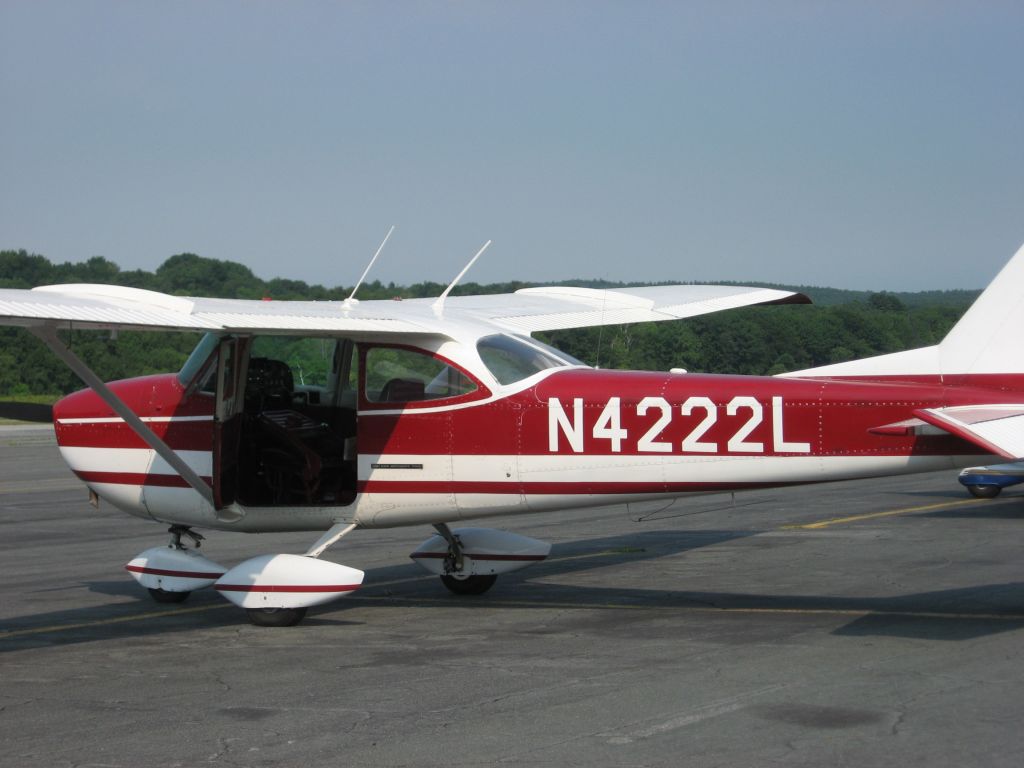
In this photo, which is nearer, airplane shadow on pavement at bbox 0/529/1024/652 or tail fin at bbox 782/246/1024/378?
airplane shadow on pavement at bbox 0/529/1024/652

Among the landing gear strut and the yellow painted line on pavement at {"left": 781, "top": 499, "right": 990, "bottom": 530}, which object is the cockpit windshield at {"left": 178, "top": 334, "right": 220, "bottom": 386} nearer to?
the landing gear strut

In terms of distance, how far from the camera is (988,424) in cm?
772

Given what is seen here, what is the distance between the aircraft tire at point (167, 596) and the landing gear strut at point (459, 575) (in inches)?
85.3

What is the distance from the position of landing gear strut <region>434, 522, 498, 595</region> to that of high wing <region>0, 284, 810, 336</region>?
1.90 metres

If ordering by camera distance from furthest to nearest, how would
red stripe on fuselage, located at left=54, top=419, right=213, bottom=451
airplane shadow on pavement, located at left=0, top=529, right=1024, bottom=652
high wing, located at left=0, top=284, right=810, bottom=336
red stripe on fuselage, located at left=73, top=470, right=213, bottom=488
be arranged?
1. red stripe on fuselage, located at left=73, top=470, right=213, bottom=488
2. red stripe on fuselage, located at left=54, top=419, right=213, bottom=451
3. airplane shadow on pavement, located at left=0, top=529, right=1024, bottom=652
4. high wing, located at left=0, top=284, right=810, bottom=336

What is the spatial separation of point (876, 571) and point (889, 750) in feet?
19.7

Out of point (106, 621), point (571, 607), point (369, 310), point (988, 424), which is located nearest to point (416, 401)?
point (369, 310)

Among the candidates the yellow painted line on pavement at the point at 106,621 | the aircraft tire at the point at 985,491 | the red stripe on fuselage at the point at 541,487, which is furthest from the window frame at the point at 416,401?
the aircraft tire at the point at 985,491

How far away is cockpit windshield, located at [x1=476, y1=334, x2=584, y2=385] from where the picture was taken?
9586 millimetres

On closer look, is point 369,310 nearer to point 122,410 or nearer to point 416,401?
point 416,401

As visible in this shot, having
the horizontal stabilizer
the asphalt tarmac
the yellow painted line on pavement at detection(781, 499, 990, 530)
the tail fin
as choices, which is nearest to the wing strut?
the asphalt tarmac

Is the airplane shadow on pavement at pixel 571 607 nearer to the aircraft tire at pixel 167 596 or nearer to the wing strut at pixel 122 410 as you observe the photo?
the aircraft tire at pixel 167 596

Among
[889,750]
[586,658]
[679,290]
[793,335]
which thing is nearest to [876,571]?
[679,290]

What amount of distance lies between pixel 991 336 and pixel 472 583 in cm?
462
